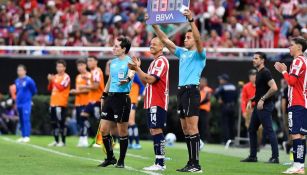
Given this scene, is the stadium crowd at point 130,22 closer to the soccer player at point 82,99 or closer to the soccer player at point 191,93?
the soccer player at point 82,99

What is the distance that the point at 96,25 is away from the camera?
33.3 metres

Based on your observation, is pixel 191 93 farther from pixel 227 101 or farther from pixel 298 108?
pixel 227 101

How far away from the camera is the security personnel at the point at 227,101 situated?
28.6 metres

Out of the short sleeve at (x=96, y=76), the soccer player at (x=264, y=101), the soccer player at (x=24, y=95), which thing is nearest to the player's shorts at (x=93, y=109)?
the short sleeve at (x=96, y=76)

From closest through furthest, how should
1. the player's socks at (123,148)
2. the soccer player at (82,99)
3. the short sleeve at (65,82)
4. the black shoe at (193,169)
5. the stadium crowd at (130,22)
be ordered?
1. the black shoe at (193,169)
2. the player's socks at (123,148)
3. the soccer player at (82,99)
4. the short sleeve at (65,82)
5. the stadium crowd at (130,22)

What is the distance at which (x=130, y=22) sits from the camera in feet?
110

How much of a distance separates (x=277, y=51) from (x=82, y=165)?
46.1ft

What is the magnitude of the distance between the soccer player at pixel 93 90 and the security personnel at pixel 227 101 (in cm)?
664

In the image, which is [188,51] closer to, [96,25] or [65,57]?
[65,57]

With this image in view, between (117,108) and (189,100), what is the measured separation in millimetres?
1452

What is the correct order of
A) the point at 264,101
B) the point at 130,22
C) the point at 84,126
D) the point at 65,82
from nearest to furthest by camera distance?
the point at 264,101 < the point at 84,126 < the point at 65,82 < the point at 130,22

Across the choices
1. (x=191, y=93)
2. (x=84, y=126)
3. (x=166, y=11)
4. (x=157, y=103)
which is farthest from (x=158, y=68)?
(x=84, y=126)

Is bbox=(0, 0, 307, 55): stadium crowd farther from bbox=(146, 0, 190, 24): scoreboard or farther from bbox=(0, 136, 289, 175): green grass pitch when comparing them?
bbox=(146, 0, 190, 24): scoreboard

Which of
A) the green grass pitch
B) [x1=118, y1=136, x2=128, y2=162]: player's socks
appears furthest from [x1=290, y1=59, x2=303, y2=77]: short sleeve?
[x1=118, y1=136, x2=128, y2=162]: player's socks
